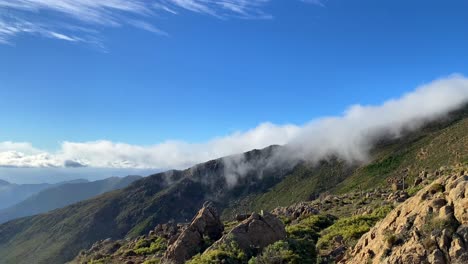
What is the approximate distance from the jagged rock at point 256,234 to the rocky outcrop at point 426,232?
47.7 feet

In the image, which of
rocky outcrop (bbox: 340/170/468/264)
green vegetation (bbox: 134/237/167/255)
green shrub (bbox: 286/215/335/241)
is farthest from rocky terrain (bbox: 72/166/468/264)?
green vegetation (bbox: 134/237/167/255)

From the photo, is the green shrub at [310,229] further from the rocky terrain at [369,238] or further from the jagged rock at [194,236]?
the jagged rock at [194,236]

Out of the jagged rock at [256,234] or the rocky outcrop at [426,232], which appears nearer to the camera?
the rocky outcrop at [426,232]

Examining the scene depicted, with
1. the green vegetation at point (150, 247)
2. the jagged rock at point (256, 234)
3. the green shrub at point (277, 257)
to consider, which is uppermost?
the jagged rock at point (256, 234)

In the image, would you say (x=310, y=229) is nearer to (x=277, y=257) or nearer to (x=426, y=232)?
(x=277, y=257)

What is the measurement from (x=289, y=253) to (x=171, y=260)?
17457mm

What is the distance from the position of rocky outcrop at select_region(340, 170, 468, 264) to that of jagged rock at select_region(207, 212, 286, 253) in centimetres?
1453

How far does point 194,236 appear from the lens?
49969 millimetres

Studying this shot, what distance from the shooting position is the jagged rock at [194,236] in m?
46.9

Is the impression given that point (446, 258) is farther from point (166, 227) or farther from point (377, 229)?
point (166, 227)

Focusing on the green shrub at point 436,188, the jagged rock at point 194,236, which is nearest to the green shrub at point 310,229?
the jagged rock at point 194,236

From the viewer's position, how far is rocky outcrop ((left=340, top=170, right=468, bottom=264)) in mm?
20547

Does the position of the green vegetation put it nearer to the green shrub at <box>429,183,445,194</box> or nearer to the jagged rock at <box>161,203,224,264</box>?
the jagged rock at <box>161,203,224,264</box>

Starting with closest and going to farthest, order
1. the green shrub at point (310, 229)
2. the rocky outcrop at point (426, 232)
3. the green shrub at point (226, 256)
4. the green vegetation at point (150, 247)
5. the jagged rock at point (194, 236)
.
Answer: the rocky outcrop at point (426, 232) < the green shrub at point (226, 256) < the jagged rock at point (194, 236) < the green shrub at point (310, 229) < the green vegetation at point (150, 247)
